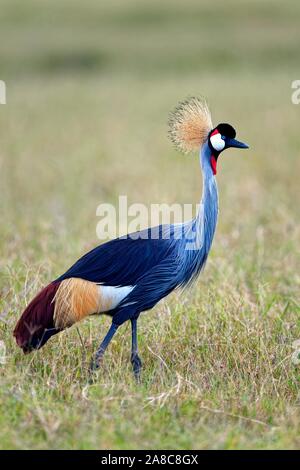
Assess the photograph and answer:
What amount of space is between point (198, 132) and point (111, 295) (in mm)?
952

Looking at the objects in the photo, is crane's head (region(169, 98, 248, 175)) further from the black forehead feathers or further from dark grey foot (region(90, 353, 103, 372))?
dark grey foot (region(90, 353, 103, 372))

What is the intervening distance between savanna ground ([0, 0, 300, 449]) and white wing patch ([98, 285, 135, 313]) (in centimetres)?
36

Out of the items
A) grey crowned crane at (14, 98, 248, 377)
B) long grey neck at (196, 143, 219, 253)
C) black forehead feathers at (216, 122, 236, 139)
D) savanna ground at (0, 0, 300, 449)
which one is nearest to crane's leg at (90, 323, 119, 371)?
grey crowned crane at (14, 98, 248, 377)

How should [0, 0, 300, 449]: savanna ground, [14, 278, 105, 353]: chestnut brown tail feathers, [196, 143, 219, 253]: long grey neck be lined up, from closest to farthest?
[0, 0, 300, 449]: savanna ground → [14, 278, 105, 353]: chestnut brown tail feathers → [196, 143, 219, 253]: long grey neck

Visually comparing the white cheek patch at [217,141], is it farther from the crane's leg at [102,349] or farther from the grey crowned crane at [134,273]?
the crane's leg at [102,349]

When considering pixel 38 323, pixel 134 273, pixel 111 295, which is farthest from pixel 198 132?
pixel 38 323

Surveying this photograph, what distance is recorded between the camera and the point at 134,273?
4191mm

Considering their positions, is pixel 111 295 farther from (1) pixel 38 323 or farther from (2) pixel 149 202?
(2) pixel 149 202

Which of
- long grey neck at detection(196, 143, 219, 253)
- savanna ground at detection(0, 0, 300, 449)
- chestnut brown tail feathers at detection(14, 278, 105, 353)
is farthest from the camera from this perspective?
long grey neck at detection(196, 143, 219, 253)

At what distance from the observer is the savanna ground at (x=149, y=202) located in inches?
150

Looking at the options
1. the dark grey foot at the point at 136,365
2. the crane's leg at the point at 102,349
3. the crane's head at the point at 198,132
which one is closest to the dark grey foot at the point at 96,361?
the crane's leg at the point at 102,349

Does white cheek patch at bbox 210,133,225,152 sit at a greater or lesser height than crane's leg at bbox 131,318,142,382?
greater

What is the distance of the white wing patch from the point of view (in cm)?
416

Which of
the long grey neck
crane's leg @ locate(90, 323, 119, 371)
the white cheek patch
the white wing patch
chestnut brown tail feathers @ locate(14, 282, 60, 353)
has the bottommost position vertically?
crane's leg @ locate(90, 323, 119, 371)
